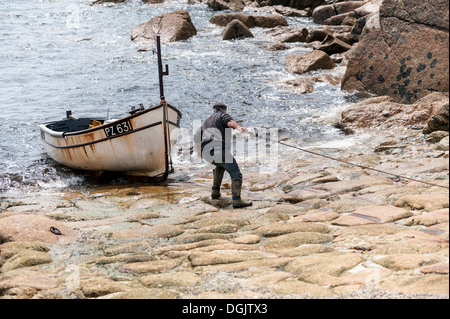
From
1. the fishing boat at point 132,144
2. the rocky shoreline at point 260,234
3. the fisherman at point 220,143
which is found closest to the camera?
the rocky shoreline at point 260,234

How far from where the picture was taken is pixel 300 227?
297 inches

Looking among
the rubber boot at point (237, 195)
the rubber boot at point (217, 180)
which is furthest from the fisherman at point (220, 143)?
the rubber boot at point (217, 180)

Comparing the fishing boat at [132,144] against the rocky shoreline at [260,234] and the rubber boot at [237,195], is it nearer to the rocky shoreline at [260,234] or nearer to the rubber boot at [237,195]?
the rocky shoreline at [260,234]

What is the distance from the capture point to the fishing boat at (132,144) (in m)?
12.4

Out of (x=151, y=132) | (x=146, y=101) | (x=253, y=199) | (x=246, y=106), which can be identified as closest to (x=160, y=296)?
(x=253, y=199)

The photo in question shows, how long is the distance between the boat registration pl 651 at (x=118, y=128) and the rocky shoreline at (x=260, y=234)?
1.33m

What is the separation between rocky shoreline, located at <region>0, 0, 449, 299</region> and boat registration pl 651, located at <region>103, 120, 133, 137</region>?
1.33 meters

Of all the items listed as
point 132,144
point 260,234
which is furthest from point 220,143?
point 132,144

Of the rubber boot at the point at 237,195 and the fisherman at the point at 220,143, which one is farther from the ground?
the fisherman at the point at 220,143

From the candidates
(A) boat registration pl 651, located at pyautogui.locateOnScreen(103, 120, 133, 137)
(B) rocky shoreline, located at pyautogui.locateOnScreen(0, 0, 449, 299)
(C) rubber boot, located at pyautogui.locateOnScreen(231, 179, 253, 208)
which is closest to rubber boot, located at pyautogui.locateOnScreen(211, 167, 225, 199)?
(B) rocky shoreline, located at pyautogui.locateOnScreen(0, 0, 449, 299)

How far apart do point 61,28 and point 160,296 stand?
34.2m

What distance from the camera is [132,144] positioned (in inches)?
500

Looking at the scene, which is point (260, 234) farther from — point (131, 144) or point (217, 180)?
point (131, 144)

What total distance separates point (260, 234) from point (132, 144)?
5.88 m
